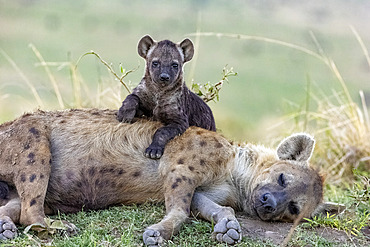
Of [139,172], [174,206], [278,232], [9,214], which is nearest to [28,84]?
[139,172]

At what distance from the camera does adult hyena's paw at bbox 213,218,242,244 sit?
14.1ft

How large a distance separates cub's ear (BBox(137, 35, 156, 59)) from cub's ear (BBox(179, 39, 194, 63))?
26 cm

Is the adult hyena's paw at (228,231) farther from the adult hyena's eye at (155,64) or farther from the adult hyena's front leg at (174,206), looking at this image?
the adult hyena's eye at (155,64)

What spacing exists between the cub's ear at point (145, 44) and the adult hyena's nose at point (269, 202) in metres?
1.63

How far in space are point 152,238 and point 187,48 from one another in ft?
6.20

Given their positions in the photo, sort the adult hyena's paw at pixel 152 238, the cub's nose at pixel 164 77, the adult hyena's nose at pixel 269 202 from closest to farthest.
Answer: the adult hyena's paw at pixel 152 238
the adult hyena's nose at pixel 269 202
the cub's nose at pixel 164 77

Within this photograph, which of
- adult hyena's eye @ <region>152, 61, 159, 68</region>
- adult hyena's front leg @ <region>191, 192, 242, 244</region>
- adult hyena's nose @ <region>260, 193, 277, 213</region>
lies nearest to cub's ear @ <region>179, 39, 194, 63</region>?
adult hyena's eye @ <region>152, 61, 159, 68</region>

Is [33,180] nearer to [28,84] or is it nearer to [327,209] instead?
[327,209]

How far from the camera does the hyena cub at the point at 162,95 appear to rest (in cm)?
500

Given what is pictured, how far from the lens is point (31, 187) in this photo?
4.61 m

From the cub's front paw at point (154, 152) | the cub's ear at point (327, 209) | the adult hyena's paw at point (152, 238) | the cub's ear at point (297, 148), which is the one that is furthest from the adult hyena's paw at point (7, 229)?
the cub's ear at point (327, 209)

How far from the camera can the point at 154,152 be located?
4926mm

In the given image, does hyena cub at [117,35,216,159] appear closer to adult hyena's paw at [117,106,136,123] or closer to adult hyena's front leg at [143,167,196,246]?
adult hyena's paw at [117,106,136,123]

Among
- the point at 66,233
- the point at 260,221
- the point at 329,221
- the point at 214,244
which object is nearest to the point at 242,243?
the point at 214,244
